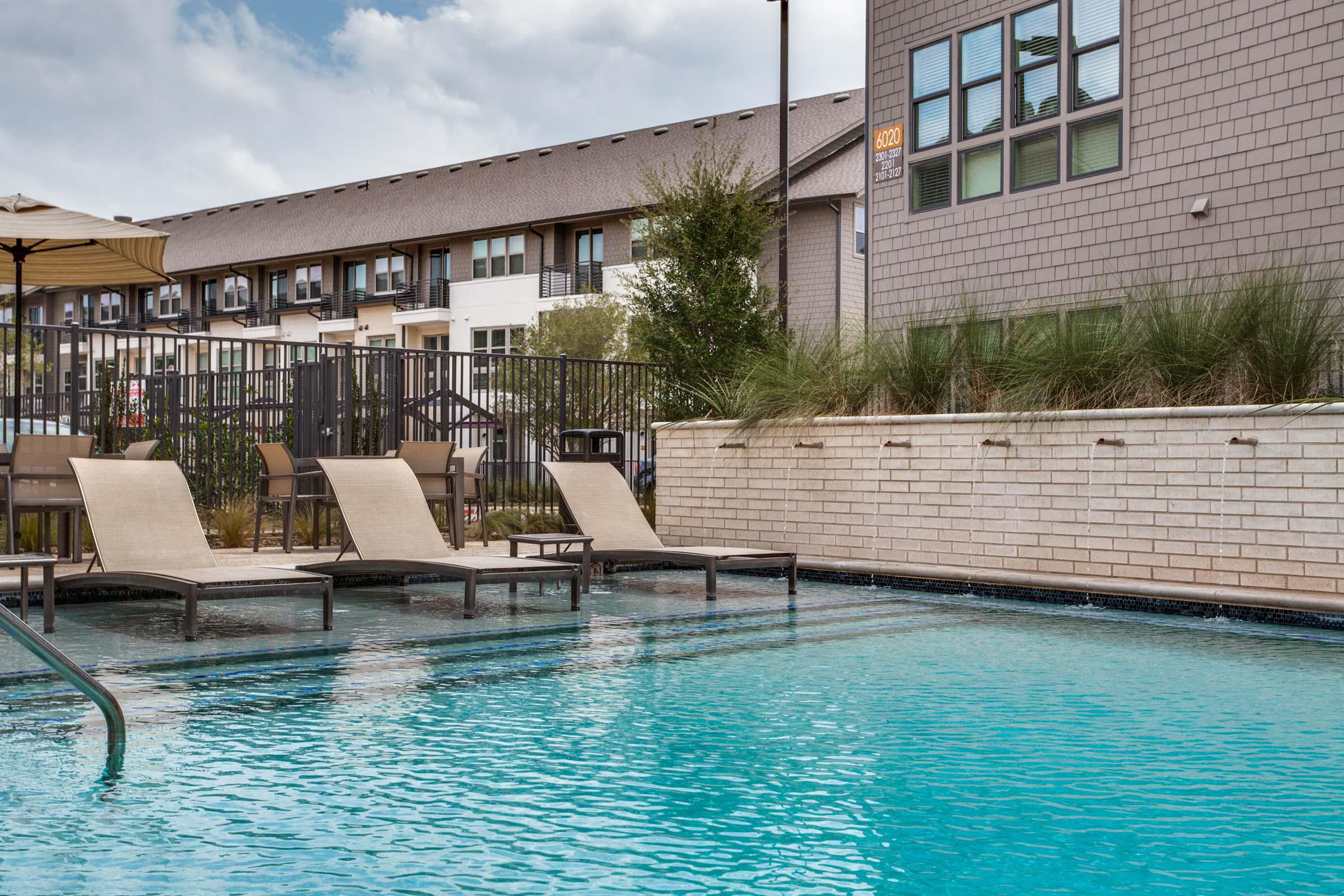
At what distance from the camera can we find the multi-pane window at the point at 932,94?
595 inches

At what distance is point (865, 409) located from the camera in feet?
37.2

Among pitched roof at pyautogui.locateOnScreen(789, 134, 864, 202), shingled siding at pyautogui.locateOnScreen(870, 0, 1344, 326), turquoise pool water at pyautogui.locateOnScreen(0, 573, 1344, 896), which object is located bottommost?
turquoise pool water at pyautogui.locateOnScreen(0, 573, 1344, 896)

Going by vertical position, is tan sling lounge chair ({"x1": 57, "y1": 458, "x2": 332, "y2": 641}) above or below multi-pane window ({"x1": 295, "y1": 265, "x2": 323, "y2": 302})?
below

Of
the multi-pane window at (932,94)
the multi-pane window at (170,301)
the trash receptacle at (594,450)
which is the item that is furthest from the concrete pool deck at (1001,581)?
the multi-pane window at (170,301)

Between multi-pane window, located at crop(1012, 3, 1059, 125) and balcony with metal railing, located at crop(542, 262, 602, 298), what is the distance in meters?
21.7

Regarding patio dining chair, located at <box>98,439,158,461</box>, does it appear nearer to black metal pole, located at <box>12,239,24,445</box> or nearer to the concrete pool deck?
black metal pole, located at <box>12,239,24,445</box>

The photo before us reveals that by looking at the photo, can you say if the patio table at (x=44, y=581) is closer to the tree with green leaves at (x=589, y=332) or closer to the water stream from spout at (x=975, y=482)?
the water stream from spout at (x=975, y=482)

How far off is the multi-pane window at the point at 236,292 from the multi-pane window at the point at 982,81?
118 ft

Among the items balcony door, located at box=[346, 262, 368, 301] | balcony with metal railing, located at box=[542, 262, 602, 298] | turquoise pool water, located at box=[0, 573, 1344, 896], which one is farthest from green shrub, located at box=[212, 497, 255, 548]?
balcony door, located at box=[346, 262, 368, 301]

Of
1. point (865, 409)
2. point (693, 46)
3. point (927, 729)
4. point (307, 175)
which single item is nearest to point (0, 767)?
point (927, 729)

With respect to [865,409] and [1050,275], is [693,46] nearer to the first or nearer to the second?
[1050,275]

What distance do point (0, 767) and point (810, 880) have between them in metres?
2.72

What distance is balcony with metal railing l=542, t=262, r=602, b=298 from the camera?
35.3 meters

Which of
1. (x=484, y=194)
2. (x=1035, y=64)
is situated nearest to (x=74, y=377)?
(x=1035, y=64)
